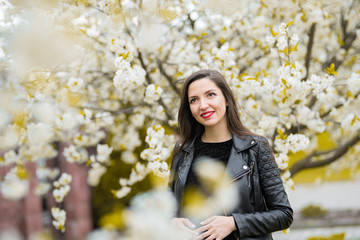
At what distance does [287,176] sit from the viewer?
125 inches

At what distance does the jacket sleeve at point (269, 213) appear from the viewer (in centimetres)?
183

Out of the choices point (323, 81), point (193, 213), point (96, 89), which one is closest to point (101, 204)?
A: point (96, 89)

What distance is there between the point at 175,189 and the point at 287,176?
1.41 metres

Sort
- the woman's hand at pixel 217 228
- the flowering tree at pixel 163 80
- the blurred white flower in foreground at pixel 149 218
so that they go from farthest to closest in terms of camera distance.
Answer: the flowering tree at pixel 163 80 → the woman's hand at pixel 217 228 → the blurred white flower in foreground at pixel 149 218

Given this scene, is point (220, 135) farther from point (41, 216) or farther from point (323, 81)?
point (41, 216)

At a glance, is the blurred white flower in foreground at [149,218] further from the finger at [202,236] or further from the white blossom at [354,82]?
the white blossom at [354,82]

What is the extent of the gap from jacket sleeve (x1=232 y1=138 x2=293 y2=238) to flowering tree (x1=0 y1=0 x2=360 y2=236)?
1.06 m

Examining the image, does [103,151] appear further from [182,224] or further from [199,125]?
[182,224]

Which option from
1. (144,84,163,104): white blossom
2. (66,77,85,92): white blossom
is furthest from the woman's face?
(66,77,85,92): white blossom

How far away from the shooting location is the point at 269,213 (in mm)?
1847

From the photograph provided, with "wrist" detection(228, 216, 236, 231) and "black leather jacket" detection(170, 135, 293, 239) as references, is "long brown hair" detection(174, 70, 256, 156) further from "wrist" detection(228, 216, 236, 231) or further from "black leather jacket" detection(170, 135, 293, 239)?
"wrist" detection(228, 216, 236, 231)

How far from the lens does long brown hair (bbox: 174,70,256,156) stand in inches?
86.5

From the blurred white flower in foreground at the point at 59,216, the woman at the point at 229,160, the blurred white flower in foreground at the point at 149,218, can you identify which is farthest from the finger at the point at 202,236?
the blurred white flower in foreground at the point at 59,216

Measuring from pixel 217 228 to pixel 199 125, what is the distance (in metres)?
0.82
